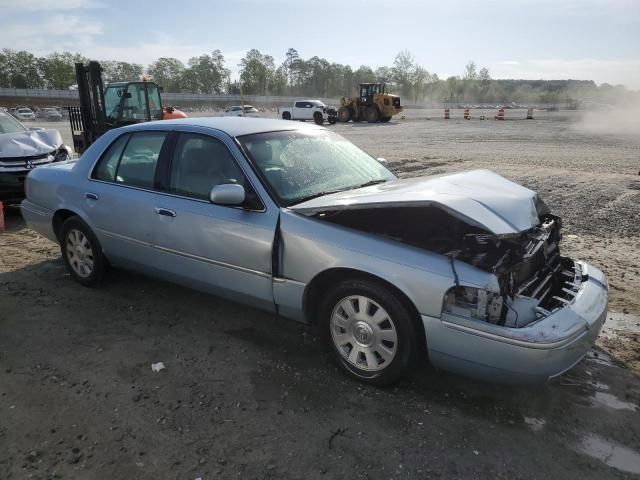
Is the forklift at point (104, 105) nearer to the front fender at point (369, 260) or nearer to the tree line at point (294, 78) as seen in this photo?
the front fender at point (369, 260)

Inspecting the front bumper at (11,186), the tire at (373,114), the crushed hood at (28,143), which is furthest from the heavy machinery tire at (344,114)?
the front bumper at (11,186)

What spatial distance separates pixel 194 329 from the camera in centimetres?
398

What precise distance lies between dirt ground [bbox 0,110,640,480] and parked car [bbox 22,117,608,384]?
338mm

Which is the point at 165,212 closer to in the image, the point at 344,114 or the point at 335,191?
the point at 335,191

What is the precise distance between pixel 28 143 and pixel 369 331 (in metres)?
7.43

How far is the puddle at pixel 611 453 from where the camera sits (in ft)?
8.16

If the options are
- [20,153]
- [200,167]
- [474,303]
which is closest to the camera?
[474,303]

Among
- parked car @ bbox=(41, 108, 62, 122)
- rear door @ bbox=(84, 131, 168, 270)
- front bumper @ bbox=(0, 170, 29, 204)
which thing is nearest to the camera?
rear door @ bbox=(84, 131, 168, 270)

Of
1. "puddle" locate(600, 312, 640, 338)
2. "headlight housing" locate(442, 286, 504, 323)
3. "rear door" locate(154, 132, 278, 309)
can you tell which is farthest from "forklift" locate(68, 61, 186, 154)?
"puddle" locate(600, 312, 640, 338)

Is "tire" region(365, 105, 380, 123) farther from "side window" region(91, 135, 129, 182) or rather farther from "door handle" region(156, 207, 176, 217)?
"door handle" region(156, 207, 176, 217)

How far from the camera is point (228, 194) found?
3287 mm

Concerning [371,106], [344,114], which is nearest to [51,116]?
[344,114]

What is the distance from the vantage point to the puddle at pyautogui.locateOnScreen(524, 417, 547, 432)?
9.11 feet

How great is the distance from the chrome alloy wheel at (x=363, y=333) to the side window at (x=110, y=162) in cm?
257
